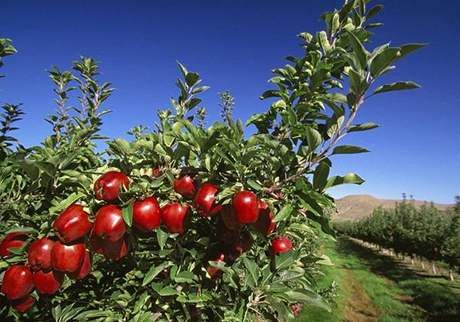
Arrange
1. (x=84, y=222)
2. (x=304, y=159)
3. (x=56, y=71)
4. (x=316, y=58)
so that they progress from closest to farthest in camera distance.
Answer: (x=84, y=222)
(x=304, y=159)
(x=316, y=58)
(x=56, y=71)

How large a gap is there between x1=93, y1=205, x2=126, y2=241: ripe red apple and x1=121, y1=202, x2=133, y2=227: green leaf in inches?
1.6

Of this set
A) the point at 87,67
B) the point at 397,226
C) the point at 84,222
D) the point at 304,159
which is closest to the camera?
the point at 84,222

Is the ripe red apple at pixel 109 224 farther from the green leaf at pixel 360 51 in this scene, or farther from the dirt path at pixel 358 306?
the dirt path at pixel 358 306

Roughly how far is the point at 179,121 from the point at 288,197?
2.26 feet

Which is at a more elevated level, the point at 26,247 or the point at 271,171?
the point at 271,171

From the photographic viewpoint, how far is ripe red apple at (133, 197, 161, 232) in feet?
4.66

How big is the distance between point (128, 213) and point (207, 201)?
0.36m

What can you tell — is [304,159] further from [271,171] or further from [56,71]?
[56,71]

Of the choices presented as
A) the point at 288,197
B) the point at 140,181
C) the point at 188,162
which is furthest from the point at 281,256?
the point at 140,181

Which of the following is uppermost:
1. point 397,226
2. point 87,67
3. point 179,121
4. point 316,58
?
point 87,67

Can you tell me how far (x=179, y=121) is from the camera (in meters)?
1.64

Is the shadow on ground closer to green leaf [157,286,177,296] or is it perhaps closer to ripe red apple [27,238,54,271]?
green leaf [157,286,177,296]

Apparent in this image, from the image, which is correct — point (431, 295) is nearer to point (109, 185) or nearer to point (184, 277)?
point (184, 277)

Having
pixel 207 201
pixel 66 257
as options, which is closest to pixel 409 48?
pixel 207 201
